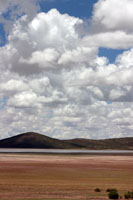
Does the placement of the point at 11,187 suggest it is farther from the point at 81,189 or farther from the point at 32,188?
the point at 81,189

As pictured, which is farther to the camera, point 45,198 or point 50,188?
point 50,188

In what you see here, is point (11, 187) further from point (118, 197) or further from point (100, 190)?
point (118, 197)

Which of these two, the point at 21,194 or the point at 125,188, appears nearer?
the point at 21,194

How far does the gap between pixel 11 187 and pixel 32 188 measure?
346 cm

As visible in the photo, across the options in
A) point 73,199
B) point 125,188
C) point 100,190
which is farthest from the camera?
point 125,188

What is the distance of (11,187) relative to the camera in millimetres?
56594

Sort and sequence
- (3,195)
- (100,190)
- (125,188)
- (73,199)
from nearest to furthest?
(73,199) < (3,195) < (100,190) < (125,188)

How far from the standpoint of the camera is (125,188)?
190ft

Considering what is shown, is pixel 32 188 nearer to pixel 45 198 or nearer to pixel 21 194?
pixel 21 194

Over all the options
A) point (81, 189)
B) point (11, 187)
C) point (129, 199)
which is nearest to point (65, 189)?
point (81, 189)

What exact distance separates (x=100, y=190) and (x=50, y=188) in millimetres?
8019

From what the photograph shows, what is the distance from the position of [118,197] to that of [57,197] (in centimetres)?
798

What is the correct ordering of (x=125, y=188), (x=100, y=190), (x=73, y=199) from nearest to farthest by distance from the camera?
(x=73, y=199) < (x=100, y=190) < (x=125, y=188)

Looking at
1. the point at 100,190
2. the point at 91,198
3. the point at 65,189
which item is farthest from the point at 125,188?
the point at 91,198
